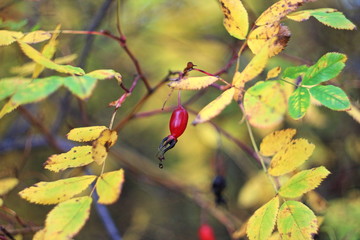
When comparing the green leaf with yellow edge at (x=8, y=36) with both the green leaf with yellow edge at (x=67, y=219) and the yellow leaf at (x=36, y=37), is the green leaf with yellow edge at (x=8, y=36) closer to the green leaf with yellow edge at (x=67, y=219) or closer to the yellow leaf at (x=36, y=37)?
the yellow leaf at (x=36, y=37)

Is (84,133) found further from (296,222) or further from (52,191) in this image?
(296,222)

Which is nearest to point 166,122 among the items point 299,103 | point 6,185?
point 6,185

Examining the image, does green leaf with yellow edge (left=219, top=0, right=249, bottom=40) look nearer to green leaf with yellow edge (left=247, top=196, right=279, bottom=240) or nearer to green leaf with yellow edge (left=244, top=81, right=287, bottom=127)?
green leaf with yellow edge (left=244, top=81, right=287, bottom=127)

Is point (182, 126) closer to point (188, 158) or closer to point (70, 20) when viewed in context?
point (70, 20)

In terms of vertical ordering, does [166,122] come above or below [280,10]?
below

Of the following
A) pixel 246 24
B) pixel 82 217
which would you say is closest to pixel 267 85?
pixel 246 24

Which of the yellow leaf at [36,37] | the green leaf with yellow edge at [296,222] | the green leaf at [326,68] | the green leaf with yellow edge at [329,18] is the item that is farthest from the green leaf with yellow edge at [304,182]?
the yellow leaf at [36,37]

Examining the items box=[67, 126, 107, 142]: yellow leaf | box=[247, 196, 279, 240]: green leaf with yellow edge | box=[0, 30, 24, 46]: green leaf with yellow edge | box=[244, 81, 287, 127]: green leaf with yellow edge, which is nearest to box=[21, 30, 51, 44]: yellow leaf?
box=[0, 30, 24, 46]: green leaf with yellow edge
